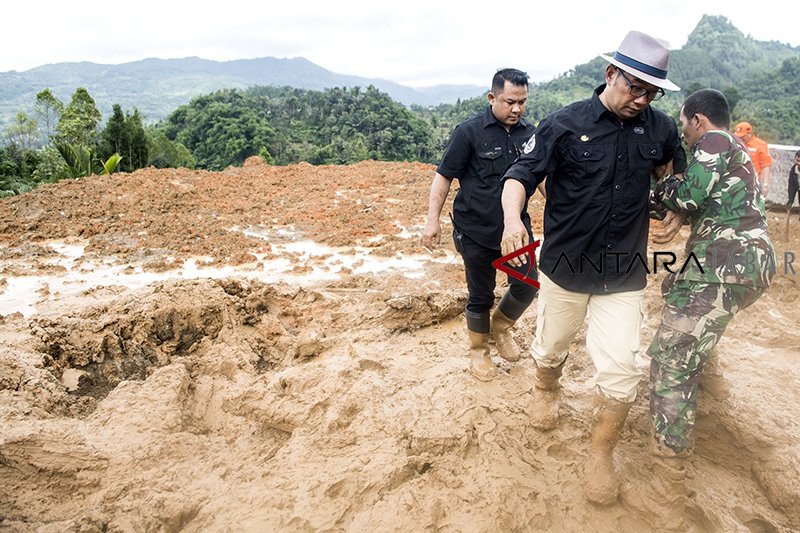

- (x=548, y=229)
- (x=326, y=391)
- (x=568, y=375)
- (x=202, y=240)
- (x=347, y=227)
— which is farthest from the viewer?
(x=347, y=227)

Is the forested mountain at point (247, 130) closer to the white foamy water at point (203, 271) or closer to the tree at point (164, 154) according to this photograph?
the tree at point (164, 154)

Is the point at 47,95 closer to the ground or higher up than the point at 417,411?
higher up

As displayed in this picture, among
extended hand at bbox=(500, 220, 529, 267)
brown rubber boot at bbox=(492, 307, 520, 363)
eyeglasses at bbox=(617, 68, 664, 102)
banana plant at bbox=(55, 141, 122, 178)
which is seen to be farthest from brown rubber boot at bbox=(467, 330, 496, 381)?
banana plant at bbox=(55, 141, 122, 178)

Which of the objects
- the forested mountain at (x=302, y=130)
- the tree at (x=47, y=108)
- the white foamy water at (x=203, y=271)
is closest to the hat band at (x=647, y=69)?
the white foamy water at (x=203, y=271)

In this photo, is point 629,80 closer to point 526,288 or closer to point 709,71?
point 526,288

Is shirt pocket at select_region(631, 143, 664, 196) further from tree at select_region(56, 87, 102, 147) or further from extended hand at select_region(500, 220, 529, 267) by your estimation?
tree at select_region(56, 87, 102, 147)

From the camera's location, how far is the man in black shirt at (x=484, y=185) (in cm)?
286

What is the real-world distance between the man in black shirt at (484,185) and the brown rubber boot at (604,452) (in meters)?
0.85

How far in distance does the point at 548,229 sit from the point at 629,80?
658 millimetres

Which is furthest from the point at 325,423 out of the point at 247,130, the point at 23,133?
the point at 247,130

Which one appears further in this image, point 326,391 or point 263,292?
point 263,292

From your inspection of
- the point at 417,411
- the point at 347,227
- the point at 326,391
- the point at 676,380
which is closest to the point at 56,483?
the point at 326,391

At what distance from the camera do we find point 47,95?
22.2 meters

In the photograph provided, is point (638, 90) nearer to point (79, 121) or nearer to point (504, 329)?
point (504, 329)
